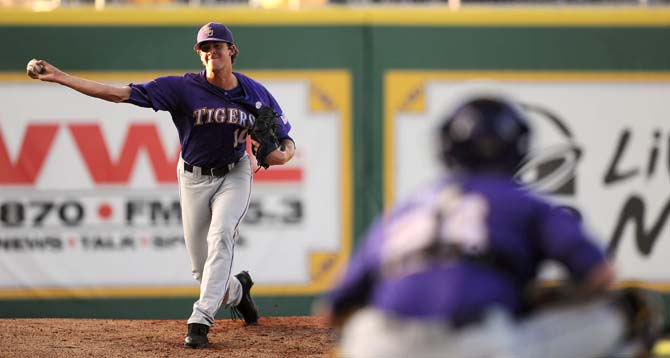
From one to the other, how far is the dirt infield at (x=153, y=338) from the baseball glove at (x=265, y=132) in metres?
1.20

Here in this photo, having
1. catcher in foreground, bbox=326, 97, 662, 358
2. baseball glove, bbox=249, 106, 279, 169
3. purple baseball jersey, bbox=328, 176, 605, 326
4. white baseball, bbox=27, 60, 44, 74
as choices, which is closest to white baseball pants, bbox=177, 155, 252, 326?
baseball glove, bbox=249, 106, 279, 169

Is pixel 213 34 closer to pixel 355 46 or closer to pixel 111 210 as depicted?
pixel 355 46

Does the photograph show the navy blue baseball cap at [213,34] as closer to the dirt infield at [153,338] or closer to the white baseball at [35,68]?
the white baseball at [35,68]

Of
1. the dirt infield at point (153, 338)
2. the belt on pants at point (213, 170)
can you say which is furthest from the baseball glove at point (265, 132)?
the dirt infield at point (153, 338)

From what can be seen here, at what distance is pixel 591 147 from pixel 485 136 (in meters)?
5.81

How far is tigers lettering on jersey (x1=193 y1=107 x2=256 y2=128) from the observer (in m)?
7.04

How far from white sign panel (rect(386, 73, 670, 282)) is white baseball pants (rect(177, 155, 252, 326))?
1.82m

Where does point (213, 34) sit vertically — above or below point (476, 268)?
above

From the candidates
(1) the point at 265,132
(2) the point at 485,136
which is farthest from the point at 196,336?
(2) the point at 485,136

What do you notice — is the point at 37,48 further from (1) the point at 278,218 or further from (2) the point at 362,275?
(2) the point at 362,275

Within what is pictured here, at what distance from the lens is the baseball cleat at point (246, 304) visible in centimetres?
778

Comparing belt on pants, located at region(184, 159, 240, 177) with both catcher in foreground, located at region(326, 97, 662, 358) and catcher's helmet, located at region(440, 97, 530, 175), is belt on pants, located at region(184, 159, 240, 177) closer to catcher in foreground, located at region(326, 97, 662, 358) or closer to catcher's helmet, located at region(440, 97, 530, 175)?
catcher in foreground, located at region(326, 97, 662, 358)

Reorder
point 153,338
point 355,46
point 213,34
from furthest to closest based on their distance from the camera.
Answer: point 355,46 < point 153,338 < point 213,34

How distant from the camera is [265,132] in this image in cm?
710
